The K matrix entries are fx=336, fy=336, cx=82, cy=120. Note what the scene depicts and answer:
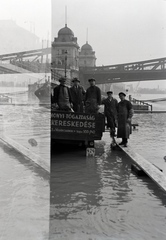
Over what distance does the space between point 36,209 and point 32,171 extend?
140 centimetres

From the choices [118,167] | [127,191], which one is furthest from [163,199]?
[118,167]

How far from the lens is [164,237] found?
2.13 metres

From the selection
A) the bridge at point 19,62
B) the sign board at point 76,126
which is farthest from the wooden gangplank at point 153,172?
the bridge at point 19,62

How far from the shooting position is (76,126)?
5.19 meters

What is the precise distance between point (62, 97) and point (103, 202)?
2105 mm

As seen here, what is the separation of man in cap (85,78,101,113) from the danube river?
1.01 metres

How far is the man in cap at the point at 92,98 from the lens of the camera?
555 cm

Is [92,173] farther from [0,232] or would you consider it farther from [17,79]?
[0,232]

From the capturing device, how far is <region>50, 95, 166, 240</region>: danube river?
7.23 ft

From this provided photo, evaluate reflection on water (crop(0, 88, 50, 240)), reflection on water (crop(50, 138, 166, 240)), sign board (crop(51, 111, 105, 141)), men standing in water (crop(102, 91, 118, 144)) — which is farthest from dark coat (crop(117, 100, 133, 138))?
reflection on water (crop(0, 88, 50, 240))

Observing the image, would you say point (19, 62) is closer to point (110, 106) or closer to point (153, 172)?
point (153, 172)

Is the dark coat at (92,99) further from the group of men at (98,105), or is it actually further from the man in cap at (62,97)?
the man in cap at (62,97)

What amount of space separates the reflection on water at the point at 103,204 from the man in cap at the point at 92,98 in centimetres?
126

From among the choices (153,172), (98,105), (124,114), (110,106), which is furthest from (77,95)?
(153,172)
